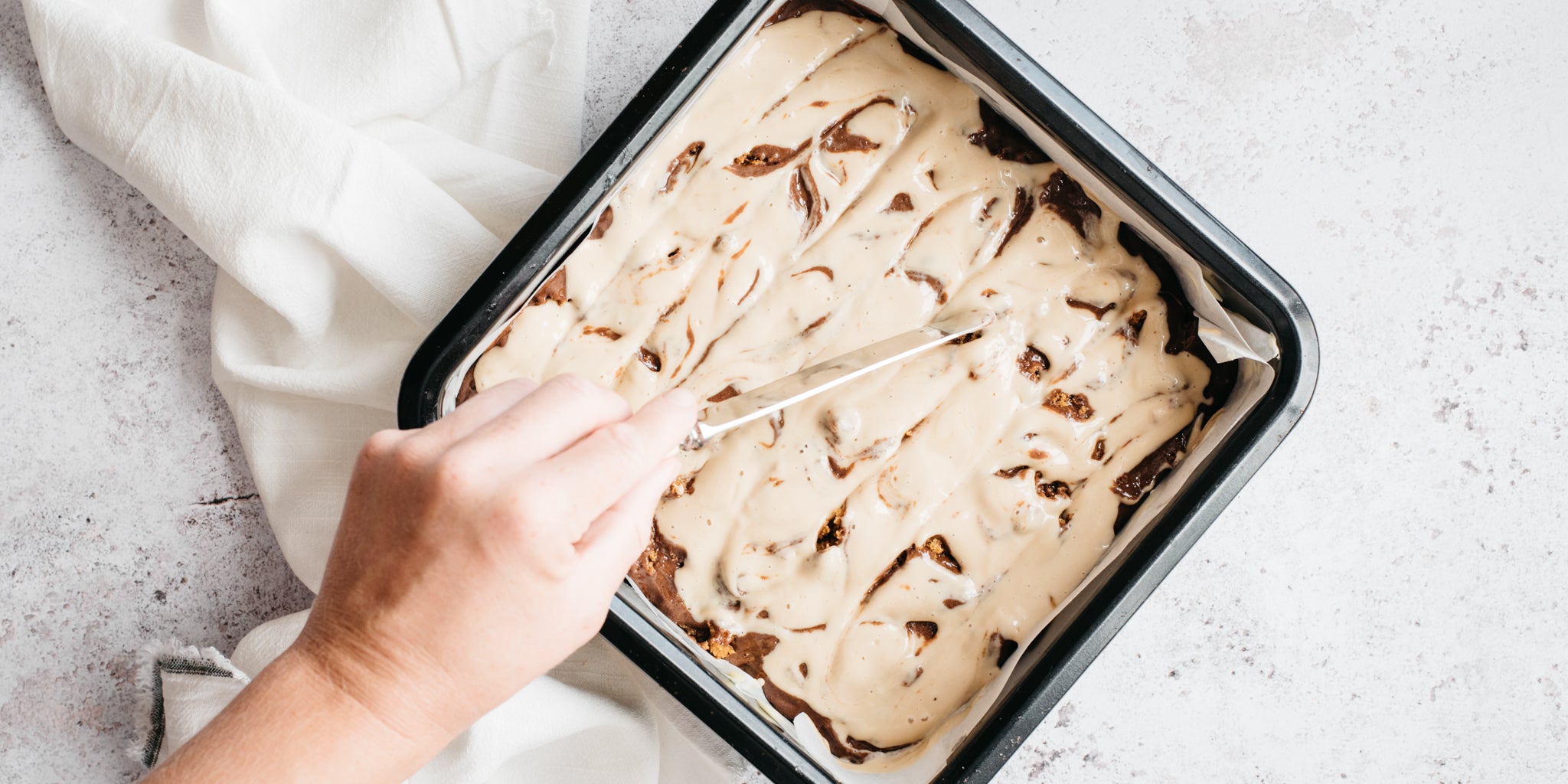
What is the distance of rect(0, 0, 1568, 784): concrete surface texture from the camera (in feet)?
3.97

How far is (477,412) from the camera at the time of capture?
71cm

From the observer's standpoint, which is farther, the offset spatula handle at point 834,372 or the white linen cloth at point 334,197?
the white linen cloth at point 334,197

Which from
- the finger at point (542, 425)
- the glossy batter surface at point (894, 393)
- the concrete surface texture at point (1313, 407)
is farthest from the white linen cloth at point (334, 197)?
the finger at point (542, 425)

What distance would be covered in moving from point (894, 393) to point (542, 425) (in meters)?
0.53

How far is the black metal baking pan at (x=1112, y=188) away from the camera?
962mm

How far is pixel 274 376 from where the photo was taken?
3.74 ft

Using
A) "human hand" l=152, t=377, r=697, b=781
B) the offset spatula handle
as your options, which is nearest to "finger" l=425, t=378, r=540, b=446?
"human hand" l=152, t=377, r=697, b=781

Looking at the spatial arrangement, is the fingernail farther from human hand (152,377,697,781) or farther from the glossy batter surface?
the glossy batter surface

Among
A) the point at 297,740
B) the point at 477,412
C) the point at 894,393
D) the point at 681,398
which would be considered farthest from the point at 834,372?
the point at 297,740

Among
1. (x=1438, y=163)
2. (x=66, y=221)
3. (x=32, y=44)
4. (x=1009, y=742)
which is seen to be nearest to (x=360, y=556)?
(x=1009, y=742)

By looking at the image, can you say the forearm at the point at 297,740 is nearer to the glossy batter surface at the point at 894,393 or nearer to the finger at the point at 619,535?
the finger at the point at 619,535

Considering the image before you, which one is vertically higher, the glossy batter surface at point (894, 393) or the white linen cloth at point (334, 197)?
the glossy batter surface at point (894, 393)

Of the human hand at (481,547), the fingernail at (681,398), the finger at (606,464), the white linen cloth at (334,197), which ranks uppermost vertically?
the fingernail at (681,398)

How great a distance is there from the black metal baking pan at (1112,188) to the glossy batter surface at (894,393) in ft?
0.34
